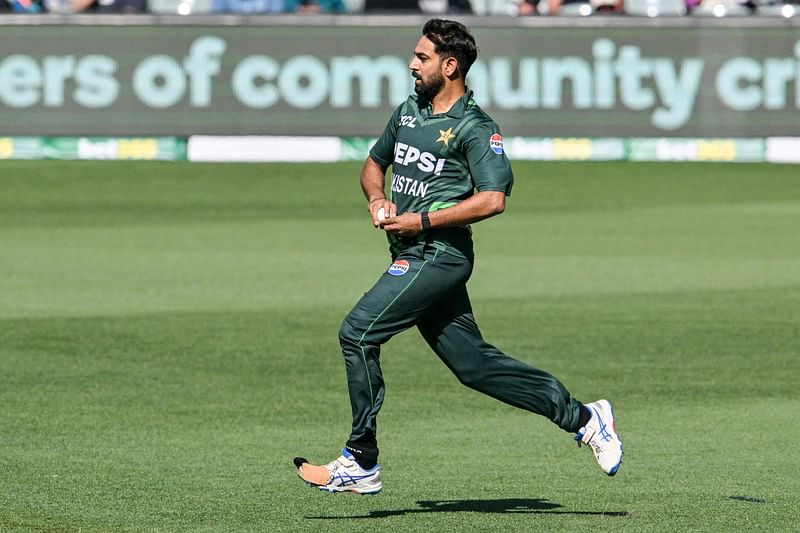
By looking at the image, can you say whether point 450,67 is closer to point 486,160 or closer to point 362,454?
point 486,160

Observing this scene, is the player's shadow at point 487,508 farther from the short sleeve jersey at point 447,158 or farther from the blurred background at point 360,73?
the blurred background at point 360,73

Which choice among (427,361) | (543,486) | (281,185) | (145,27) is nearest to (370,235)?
(281,185)

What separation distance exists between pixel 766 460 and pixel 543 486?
1437 mm

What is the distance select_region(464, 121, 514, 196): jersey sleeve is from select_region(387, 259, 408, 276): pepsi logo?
49 centimetres

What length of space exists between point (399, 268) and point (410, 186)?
1.26 ft

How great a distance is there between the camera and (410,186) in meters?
8.24

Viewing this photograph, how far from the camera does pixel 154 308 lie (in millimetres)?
16031

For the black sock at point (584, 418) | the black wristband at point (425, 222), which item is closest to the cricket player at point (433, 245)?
the black wristband at point (425, 222)

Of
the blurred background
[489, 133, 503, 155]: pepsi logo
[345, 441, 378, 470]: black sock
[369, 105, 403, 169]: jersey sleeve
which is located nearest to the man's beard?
[369, 105, 403, 169]: jersey sleeve

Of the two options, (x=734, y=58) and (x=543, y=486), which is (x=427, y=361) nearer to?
(x=543, y=486)

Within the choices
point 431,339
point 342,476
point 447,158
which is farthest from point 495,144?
point 342,476

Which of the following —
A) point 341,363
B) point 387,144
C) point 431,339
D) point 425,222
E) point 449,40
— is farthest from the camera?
point 341,363

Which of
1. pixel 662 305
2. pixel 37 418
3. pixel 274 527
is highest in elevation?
pixel 274 527

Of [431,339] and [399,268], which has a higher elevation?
[399,268]
